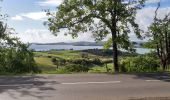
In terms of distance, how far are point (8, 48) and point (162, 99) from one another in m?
26.8

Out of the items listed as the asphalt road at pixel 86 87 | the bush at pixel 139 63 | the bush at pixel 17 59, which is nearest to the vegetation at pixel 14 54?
the bush at pixel 17 59

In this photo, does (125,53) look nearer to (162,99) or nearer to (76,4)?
(76,4)

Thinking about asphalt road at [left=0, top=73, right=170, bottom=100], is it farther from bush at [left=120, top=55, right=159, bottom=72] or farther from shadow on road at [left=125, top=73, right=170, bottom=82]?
bush at [left=120, top=55, right=159, bottom=72]

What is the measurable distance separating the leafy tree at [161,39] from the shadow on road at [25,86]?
20874 millimetres

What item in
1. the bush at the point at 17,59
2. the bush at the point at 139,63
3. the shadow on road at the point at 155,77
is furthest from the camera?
the bush at the point at 17,59

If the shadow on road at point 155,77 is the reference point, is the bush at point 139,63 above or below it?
above

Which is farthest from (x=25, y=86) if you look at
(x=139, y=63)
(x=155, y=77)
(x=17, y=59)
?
(x=17, y=59)

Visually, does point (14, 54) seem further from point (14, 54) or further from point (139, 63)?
point (139, 63)

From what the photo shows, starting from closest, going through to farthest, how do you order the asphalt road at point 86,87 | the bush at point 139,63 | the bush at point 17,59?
the asphalt road at point 86,87 → the bush at point 139,63 → the bush at point 17,59

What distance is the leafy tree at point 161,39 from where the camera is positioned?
3869 cm

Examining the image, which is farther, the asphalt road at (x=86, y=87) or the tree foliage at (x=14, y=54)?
the tree foliage at (x=14, y=54)

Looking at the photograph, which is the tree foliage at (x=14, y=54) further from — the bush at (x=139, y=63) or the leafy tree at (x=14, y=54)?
the bush at (x=139, y=63)

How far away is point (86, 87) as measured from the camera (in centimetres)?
1766

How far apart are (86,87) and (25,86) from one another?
279cm
